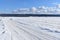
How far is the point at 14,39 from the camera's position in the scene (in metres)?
9.47

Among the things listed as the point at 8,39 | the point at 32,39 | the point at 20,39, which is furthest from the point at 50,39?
the point at 8,39

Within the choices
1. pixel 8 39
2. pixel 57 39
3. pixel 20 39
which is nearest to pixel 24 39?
pixel 20 39

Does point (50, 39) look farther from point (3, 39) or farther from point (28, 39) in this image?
point (3, 39)

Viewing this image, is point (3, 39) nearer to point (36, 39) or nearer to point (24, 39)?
point (24, 39)

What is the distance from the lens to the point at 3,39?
9.61m

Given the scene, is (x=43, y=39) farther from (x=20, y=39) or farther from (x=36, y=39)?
(x=20, y=39)

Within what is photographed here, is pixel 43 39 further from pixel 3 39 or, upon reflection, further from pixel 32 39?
pixel 3 39

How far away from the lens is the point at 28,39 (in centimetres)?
941

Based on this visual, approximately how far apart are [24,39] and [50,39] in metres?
1.47

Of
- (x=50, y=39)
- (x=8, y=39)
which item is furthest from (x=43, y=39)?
(x=8, y=39)

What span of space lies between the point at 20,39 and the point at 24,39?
23cm

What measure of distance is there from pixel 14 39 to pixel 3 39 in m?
0.66

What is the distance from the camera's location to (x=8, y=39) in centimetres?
952

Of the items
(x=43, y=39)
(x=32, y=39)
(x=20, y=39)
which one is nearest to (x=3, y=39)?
(x=20, y=39)
